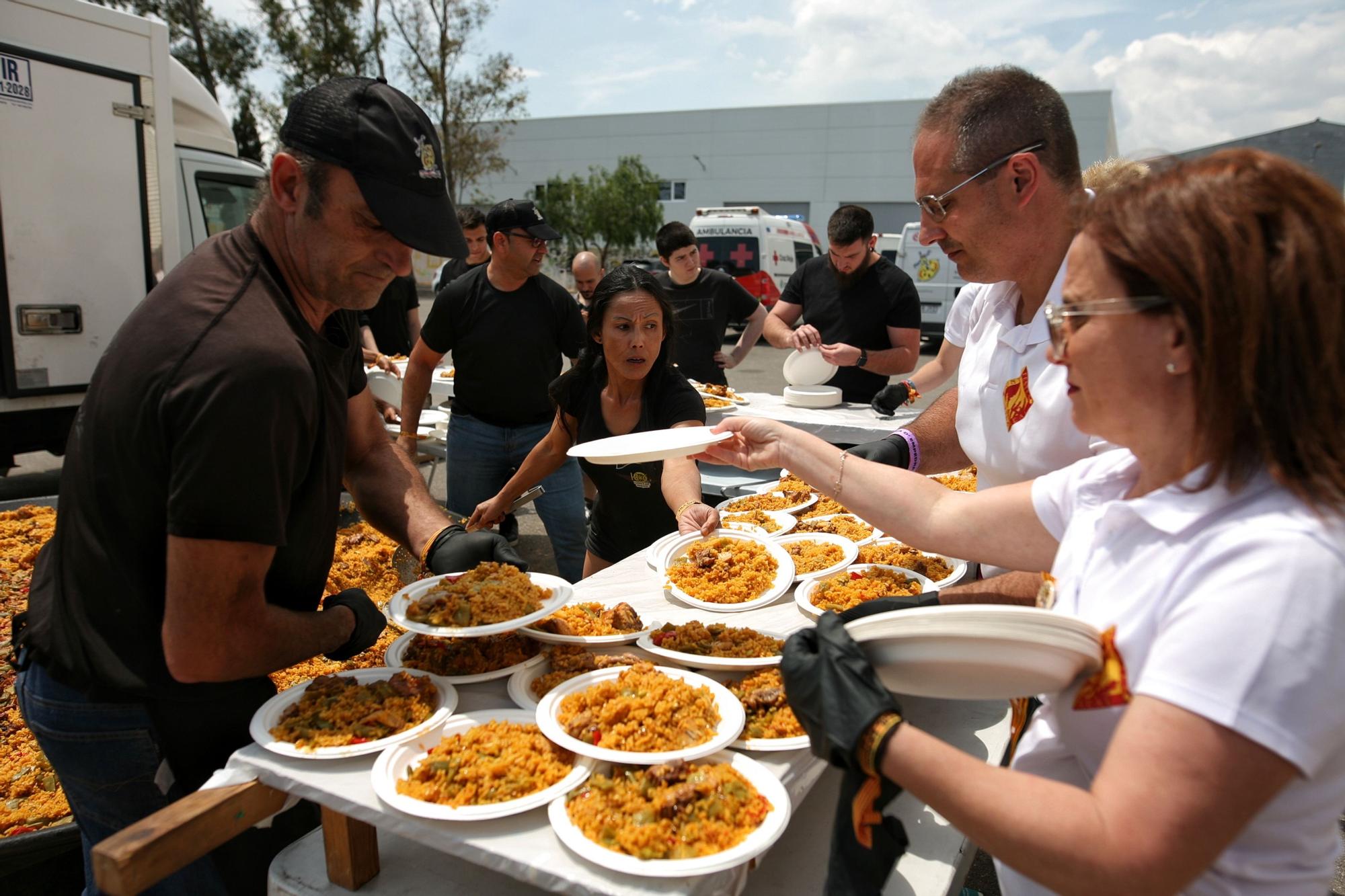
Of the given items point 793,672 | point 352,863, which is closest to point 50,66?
point 352,863

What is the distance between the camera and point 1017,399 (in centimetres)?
246

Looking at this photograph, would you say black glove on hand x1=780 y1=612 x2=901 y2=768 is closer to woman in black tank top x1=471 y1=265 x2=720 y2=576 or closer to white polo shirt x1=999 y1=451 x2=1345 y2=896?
white polo shirt x1=999 y1=451 x2=1345 y2=896

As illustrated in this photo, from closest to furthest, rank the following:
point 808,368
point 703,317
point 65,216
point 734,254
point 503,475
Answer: point 503,475
point 65,216
point 808,368
point 703,317
point 734,254

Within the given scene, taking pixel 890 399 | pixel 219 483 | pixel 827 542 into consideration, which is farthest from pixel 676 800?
pixel 890 399

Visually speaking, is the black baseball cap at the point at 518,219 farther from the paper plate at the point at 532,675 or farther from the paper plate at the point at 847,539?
the paper plate at the point at 532,675

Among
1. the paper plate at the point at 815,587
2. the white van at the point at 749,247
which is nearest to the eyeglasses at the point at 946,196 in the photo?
the paper plate at the point at 815,587

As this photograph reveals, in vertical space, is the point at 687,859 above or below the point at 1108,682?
below

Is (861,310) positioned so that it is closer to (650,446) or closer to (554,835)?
(650,446)

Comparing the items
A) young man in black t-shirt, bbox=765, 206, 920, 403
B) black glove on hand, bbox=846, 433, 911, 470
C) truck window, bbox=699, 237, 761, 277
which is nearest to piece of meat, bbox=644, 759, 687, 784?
black glove on hand, bbox=846, 433, 911, 470

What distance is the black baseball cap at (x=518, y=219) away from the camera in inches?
212

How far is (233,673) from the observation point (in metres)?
1.79

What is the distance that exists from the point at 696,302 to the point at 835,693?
6.15m

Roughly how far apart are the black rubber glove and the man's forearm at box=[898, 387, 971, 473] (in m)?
2.77

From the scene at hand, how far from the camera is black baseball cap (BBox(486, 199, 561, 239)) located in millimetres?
5375
